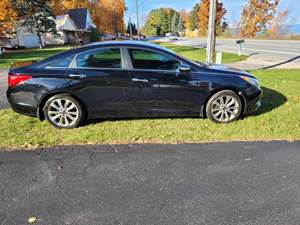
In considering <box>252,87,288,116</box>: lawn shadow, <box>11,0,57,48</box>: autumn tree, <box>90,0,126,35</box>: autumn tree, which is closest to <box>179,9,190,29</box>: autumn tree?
<box>90,0,126,35</box>: autumn tree

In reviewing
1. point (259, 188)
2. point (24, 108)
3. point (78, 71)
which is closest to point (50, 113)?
point (24, 108)

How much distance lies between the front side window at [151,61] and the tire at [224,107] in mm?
998

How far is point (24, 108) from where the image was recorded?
17.3 feet

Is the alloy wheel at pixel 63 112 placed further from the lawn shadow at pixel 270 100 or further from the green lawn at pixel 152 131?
the lawn shadow at pixel 270 100

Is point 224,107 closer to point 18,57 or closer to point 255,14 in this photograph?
point 255,14

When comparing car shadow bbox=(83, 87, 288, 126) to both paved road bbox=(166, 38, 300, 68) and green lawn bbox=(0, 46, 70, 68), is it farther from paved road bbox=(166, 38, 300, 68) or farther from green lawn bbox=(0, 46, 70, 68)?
green lawn bbox=(0, 46, 70, 68)

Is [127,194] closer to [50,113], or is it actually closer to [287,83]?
[50,113]

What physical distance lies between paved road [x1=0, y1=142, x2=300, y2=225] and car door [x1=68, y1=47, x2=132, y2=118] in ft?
3.48

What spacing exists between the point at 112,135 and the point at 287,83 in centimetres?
652

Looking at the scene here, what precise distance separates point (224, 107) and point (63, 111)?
304 centimetres

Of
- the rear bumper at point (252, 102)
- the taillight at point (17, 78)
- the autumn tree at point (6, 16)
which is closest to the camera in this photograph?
the taillight at point (17, 78)

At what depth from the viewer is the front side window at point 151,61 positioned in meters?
5.35

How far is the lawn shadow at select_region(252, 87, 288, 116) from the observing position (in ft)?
20.7

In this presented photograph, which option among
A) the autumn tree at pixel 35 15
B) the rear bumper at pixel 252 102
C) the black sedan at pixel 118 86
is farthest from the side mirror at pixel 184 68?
the autumn tree at pixel 35 15
